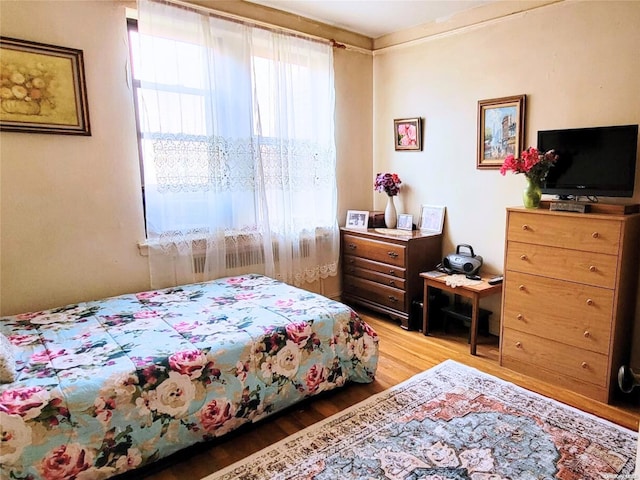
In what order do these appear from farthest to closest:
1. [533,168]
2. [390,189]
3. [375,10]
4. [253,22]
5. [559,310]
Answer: [390,189]
[375,10]
[253,22]
[533,168]
[559,310]

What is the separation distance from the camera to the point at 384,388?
2.48 m

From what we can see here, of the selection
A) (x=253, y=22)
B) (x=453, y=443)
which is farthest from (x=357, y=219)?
(x=453, y=443)

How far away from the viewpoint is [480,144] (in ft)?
10.6

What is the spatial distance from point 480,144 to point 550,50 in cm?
77

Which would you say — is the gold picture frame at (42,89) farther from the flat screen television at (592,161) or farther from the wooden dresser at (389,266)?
the flat screen television at (592,161)

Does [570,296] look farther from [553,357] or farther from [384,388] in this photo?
[384,388]

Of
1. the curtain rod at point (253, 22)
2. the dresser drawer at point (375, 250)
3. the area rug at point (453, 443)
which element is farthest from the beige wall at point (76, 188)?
the dresser drawer at point (375, 250)

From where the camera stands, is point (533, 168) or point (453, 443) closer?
point (453, 443)

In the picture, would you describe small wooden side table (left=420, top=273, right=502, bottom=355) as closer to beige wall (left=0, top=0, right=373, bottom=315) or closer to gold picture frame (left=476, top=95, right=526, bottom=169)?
gold picture frame (left=476, top=95, right=526, bottom=169)

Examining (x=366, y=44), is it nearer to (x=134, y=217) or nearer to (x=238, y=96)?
(x=238, y=96)

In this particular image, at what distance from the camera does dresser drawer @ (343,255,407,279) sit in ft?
11.1

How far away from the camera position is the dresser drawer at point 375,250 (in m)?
3.36

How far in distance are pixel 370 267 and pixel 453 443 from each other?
1.85 meters

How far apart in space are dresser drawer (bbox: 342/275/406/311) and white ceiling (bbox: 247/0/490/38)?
2260 millimetres
